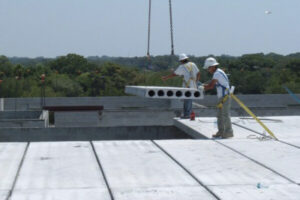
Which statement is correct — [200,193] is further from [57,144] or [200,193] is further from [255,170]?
[57,144]

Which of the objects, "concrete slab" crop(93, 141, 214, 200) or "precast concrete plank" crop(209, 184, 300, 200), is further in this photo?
"concrete slab" crop(93, 141, 214, 200)

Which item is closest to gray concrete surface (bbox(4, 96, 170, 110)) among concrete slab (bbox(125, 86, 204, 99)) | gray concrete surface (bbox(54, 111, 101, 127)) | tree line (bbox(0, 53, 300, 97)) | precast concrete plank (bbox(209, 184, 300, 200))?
gray concrete surface (bbox(54, 111, 101, 127))

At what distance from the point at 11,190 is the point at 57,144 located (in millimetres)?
3956

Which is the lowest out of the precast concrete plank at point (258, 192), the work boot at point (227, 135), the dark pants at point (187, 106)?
the precast concrete plank at point (258, 192)

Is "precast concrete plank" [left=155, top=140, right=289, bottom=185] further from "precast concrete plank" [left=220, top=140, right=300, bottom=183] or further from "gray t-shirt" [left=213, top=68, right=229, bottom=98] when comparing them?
"gray t-shirt" [left=213, top=68, right=229, bottom=98]

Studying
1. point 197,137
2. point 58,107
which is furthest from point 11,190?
point 58,107

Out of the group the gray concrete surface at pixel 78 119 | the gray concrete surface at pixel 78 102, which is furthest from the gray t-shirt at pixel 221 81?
the gray concrete surface at pixel 78 102

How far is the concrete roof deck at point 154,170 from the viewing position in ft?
24.8

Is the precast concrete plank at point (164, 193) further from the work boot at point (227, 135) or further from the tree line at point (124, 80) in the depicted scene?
the tree line at point (124, 80)

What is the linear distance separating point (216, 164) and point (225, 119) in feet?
9.15

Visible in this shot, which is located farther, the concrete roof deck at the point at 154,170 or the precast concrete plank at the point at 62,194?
the concrete roof deck at the point at 154,170

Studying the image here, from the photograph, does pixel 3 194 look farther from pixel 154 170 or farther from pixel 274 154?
pixel 274 154

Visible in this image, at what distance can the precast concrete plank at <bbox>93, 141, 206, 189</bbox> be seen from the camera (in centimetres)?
814

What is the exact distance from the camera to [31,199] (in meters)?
7.19
